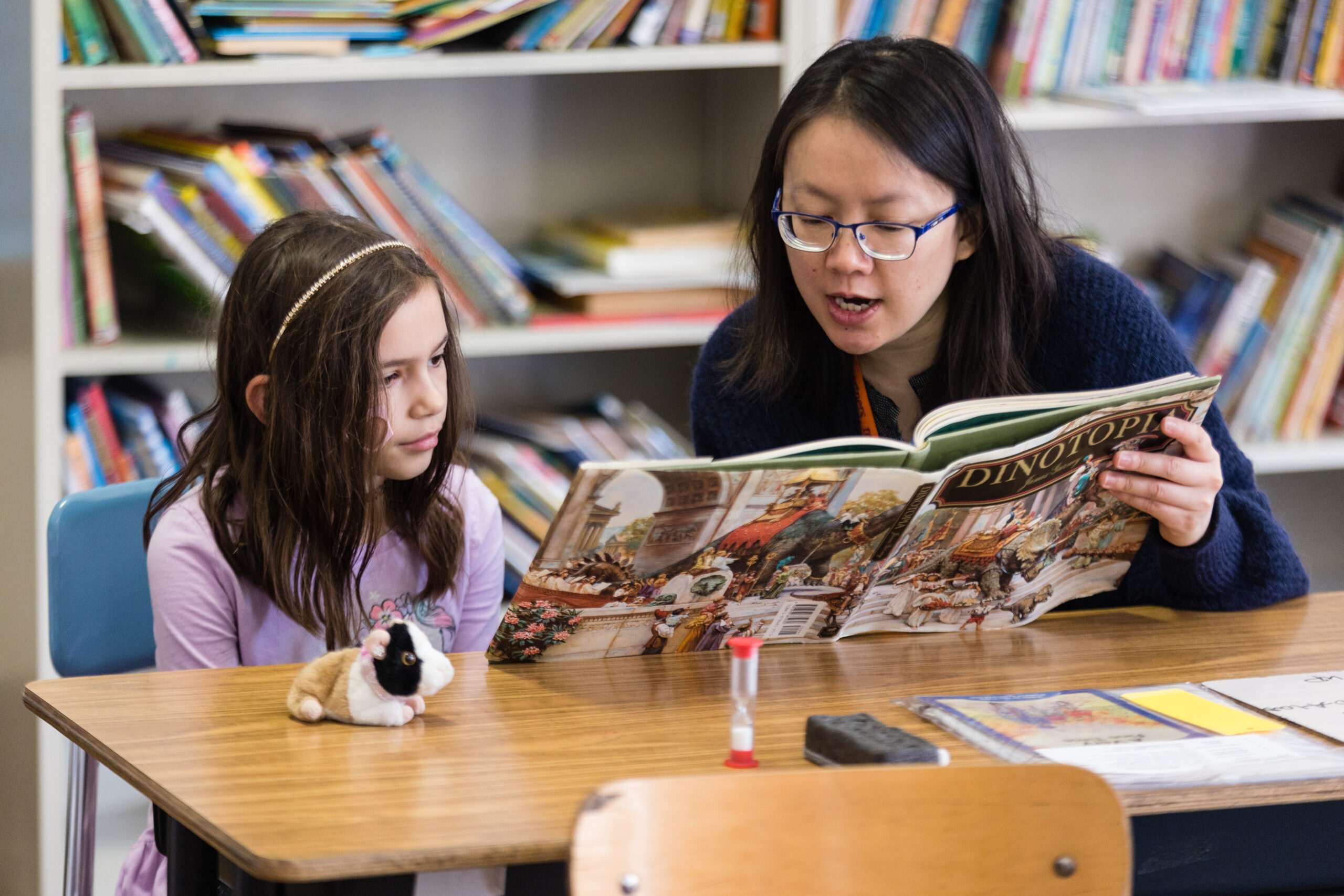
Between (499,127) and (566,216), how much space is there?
0.17m

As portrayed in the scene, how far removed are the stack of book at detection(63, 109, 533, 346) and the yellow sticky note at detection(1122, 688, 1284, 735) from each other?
1.12 meters

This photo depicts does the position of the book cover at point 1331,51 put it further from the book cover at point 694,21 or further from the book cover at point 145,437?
the book cover at point 145,437

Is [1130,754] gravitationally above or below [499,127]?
below

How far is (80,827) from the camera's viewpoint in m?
1.54

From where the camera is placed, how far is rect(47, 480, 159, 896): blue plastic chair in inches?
54.3

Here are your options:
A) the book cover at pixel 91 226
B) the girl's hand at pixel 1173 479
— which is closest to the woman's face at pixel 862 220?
the girl's hand at pixel 1173 479

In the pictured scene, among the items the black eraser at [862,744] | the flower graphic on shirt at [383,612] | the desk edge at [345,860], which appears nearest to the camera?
the desk edge at [345,860]

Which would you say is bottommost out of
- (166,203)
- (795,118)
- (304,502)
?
(304,502)

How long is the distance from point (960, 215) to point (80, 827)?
3.62 ft

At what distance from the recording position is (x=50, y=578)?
1.37m

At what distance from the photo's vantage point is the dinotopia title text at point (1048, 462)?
111cm

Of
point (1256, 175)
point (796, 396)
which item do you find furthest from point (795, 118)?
point (1256, 175)

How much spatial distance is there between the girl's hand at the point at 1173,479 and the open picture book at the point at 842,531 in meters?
0.01

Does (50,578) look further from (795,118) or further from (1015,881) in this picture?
(1015,881)
